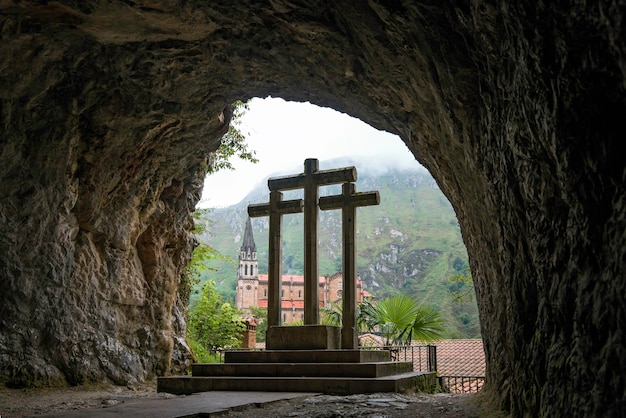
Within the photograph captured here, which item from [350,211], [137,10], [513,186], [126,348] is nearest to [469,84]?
[513,186]

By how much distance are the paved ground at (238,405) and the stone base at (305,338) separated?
6.25ft

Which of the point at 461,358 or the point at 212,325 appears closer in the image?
the point at 212,325

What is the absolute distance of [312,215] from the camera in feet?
33.3

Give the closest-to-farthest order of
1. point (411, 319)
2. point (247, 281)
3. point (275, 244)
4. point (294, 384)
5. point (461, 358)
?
point (294, 384) → point (275, 244) → point (411, 319) → point (461, 358) → point (247, 281)

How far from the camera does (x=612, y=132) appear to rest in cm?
241

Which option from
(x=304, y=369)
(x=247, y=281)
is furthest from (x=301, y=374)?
(x=247, y=281)

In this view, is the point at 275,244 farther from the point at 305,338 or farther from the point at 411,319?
the point at 411,319

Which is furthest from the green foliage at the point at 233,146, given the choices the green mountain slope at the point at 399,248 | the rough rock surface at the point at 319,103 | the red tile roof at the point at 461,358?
the green mountain slope at the point at 399,248

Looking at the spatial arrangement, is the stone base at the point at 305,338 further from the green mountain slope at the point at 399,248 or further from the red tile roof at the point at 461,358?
the green mountain slope at the point at 399,248

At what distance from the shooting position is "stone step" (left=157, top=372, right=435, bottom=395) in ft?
22.9

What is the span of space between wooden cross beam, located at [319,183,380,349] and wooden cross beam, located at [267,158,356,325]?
0.66 feet

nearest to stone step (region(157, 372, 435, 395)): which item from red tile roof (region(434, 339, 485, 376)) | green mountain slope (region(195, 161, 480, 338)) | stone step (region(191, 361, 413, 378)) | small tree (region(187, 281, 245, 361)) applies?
stone step (region(191, 361, 413, 378))

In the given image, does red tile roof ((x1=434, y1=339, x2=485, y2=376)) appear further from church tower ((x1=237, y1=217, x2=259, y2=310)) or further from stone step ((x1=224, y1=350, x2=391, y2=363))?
church tower ((x1=237, y1=217, x2=259, y2=310))

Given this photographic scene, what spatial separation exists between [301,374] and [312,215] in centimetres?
311
